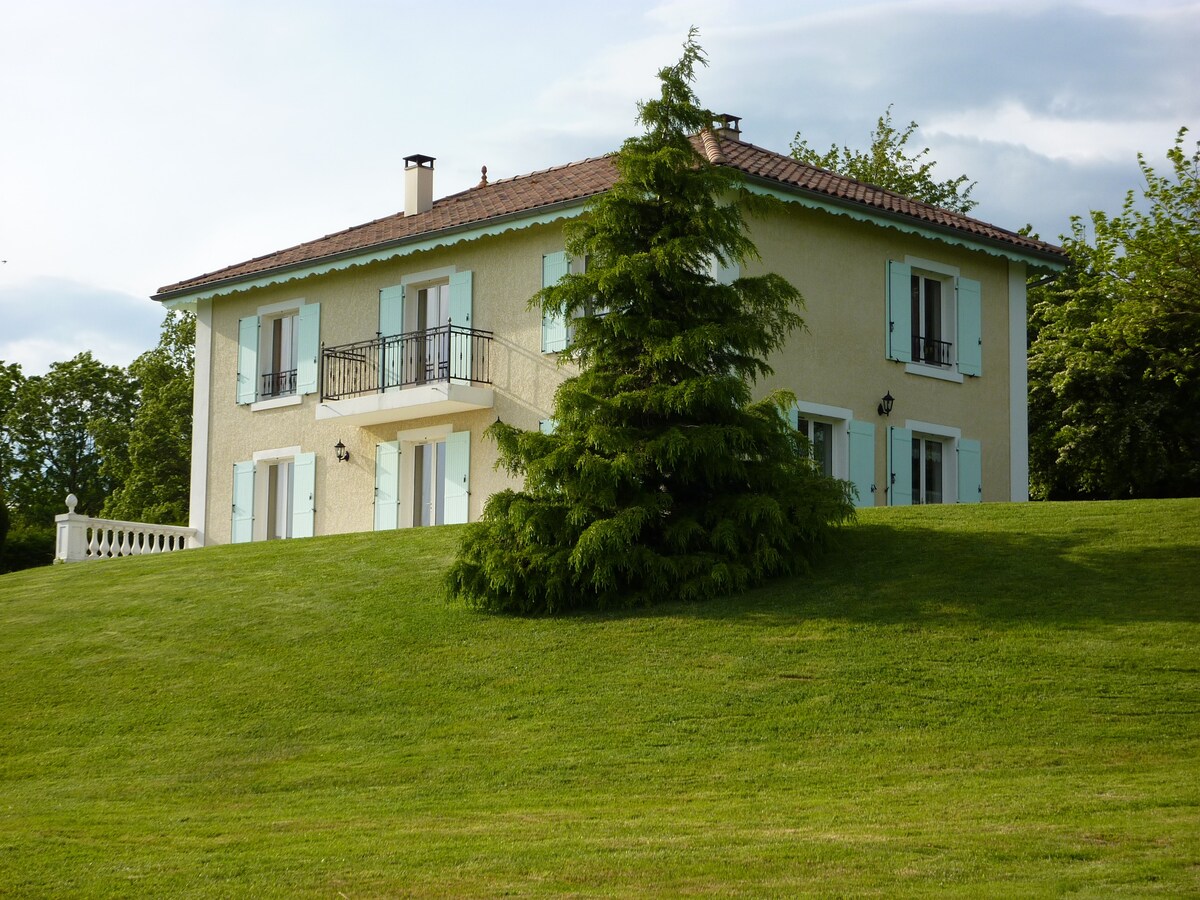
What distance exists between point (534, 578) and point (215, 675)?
3.22 metres

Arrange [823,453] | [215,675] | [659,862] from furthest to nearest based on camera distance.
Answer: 1. [823,453]
2. [215,675]
3. [659,862]

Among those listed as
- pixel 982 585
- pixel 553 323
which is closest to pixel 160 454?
pixel 553 323

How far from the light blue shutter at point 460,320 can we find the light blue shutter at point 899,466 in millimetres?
6587

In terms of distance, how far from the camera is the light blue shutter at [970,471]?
24.1 m

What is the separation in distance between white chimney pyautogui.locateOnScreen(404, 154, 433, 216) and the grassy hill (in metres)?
10.2

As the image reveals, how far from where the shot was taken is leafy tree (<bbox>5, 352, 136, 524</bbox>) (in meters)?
55.4

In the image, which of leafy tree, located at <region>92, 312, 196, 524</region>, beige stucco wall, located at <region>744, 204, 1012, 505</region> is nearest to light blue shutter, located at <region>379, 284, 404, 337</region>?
beige stucco wall, located at <region>744, 204, 1012, 505</region>

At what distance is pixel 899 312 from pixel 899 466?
7.85 feet

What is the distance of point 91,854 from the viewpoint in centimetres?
907

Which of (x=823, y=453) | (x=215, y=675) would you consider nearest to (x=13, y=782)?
(x=215, y=675)

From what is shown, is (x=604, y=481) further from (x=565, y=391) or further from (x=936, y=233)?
(x=936, y=233)

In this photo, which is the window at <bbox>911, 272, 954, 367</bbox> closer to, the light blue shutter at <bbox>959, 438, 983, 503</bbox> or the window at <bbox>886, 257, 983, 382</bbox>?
the window at <bbox>886, 257, 983, 382</bbox>

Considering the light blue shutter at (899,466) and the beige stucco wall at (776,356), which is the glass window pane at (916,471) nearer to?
the light blue shutter at (899,466)

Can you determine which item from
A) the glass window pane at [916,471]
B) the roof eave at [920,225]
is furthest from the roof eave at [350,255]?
the glass window pane at [916,471]
